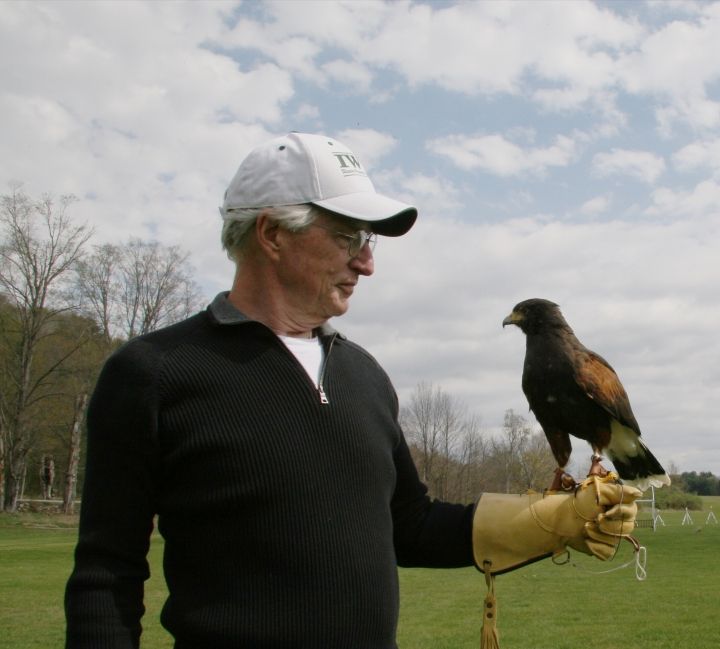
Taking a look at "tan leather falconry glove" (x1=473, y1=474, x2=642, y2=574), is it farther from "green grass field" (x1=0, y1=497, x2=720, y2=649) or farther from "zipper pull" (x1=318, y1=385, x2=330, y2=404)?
"green grass field" (x1=0, y1=497, x2=720, y2=649)

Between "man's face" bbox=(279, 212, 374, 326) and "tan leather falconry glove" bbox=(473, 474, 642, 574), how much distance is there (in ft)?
3.18

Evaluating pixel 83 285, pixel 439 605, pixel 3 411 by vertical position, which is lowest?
pixel 439 605

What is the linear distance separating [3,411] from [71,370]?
3.98m

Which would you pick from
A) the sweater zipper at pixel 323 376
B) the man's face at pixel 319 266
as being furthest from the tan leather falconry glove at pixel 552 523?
the man's face at pixel 319 266

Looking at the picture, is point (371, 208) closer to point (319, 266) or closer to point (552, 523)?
point (319, 266)

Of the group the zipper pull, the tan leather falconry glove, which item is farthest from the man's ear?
the tan leather falconry glove

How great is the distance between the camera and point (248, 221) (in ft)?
8.08

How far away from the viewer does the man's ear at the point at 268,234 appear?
2.42 meters

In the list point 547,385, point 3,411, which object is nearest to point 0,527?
point 3,411

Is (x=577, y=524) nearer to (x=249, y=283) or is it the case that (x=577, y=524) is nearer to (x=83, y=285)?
(x=249, y=283)

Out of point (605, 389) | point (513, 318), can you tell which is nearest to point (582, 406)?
point (605, 389)

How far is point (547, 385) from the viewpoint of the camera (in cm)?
410

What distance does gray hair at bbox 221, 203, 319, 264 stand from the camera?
94.1 inches

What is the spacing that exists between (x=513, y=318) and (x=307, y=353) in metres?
2.16
